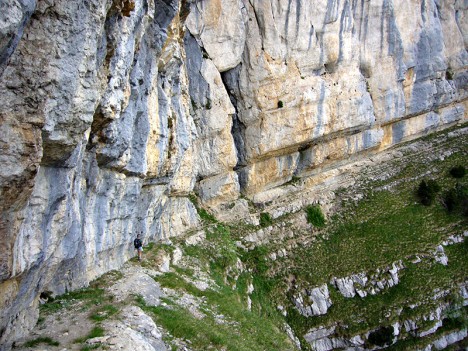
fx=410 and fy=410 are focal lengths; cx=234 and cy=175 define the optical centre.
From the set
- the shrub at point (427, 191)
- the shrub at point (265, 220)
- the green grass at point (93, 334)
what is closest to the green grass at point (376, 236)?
the shrub at point (427, 191)

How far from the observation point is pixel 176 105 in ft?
71.4

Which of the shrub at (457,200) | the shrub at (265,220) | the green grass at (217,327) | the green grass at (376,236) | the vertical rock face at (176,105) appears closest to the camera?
the vertical rock face at (176,105)

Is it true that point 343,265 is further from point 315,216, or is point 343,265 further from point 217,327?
point 217,327

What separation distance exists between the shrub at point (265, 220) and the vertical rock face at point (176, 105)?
2212 millimetres

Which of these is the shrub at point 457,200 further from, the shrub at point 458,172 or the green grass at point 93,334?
the green grass at point 93,334

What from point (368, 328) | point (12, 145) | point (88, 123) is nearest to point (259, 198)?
point (368, 328)

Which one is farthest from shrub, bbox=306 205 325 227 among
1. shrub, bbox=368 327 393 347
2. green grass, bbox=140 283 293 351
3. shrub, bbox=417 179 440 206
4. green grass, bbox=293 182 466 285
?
green grass, bbox=140 283 293 351

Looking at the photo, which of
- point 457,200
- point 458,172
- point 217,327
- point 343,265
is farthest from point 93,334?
point 458,172

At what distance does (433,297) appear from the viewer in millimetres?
24453

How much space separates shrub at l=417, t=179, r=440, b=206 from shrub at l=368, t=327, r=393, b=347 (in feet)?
37.9

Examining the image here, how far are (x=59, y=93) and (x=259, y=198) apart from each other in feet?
72.8

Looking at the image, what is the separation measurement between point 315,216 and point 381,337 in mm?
9398

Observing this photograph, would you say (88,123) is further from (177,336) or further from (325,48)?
(325,48)

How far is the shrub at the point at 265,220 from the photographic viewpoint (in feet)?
92.4
